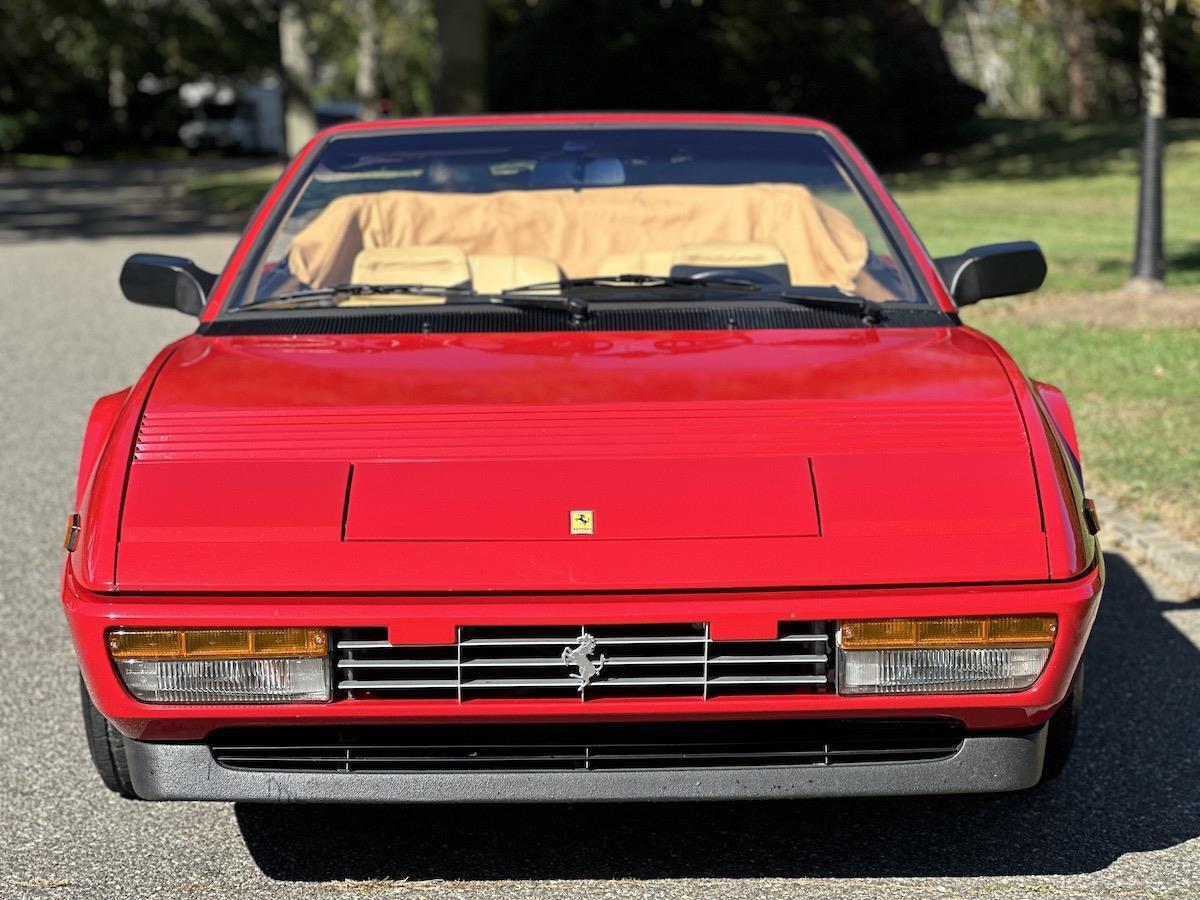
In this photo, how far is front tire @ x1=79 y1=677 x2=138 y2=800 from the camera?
359 centimetres

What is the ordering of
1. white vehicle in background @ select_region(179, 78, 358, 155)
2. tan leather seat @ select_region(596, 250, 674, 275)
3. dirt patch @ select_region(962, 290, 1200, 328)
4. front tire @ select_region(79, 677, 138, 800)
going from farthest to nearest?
1. white vehicle in background @ select_region(179, 78, 358, 155)
2. dirt patch @ select_region(962, 290, 1200, 328)
3. tan leather seat @ select_region(596, 250, 674, 275)
4. front tire @ select_region(79, 677, 138, 800)

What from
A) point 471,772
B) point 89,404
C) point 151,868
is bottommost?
point 89,404

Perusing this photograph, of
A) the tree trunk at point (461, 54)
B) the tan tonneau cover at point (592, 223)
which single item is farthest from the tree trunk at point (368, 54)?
the tan tonneau cover at point (592, 223)

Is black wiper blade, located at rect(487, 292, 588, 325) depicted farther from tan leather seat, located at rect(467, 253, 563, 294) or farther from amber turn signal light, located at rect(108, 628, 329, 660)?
amber turn signal light, located at rect(108, 628, 329, 660)

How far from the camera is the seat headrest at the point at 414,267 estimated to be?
4.72 meters

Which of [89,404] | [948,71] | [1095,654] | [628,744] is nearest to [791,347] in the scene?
[628,744]

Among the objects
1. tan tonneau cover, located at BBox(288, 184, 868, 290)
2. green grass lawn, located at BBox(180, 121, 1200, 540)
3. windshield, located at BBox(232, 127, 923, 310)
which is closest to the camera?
windshield, located at BBox(232, 127, 923, 310)

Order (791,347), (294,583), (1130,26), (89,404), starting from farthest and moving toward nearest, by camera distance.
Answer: (1130,26)
(89,404)
(791,347)
(294,583)

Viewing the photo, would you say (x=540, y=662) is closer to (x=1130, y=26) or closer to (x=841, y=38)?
(x=841, y=38)

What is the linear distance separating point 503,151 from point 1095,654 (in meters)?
2.17

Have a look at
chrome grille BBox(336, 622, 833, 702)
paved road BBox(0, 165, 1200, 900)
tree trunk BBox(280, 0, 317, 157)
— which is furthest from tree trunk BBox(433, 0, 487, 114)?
chrome grille BBox(336, 622, 833, 702)

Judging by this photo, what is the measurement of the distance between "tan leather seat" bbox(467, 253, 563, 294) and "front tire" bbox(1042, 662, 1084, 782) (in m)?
1.97

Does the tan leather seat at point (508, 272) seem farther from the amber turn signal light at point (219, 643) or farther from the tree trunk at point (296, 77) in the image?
the tree trunk at point (296, 77)

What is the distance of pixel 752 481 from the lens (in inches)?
128
